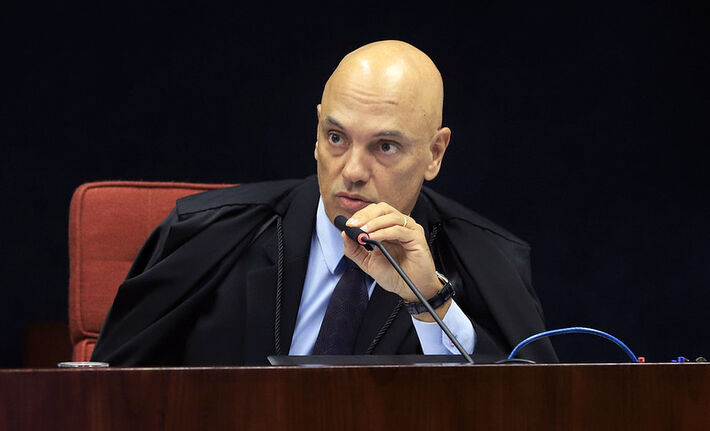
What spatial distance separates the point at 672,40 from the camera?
2.94m

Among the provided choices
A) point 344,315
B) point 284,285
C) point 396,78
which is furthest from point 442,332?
point 396,78

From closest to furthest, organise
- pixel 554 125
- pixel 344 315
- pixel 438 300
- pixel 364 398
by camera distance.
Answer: pixel 364 398, pixel 438 300, pixel 344 315, pixel 554 125

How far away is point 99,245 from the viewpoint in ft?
6.33

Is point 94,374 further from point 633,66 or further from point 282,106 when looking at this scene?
point 633,66

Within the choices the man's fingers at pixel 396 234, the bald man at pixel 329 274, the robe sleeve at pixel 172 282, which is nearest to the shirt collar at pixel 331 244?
the bald man at pixel 329 274

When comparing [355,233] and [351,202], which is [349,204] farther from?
[355,233]

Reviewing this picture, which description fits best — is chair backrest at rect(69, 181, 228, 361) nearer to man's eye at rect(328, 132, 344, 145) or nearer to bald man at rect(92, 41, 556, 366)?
bald man at rect(92, 41, 556, 366)

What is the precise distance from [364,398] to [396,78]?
38.5 inches

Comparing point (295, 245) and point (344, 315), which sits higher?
point (295, 245)

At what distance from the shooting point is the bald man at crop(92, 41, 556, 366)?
175 cm

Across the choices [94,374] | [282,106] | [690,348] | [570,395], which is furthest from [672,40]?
[94,374]

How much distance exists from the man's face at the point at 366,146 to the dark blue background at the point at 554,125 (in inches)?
40.4

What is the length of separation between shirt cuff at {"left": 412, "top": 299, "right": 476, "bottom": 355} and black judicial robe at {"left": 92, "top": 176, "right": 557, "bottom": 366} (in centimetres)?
4

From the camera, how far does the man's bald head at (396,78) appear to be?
5.85ft
